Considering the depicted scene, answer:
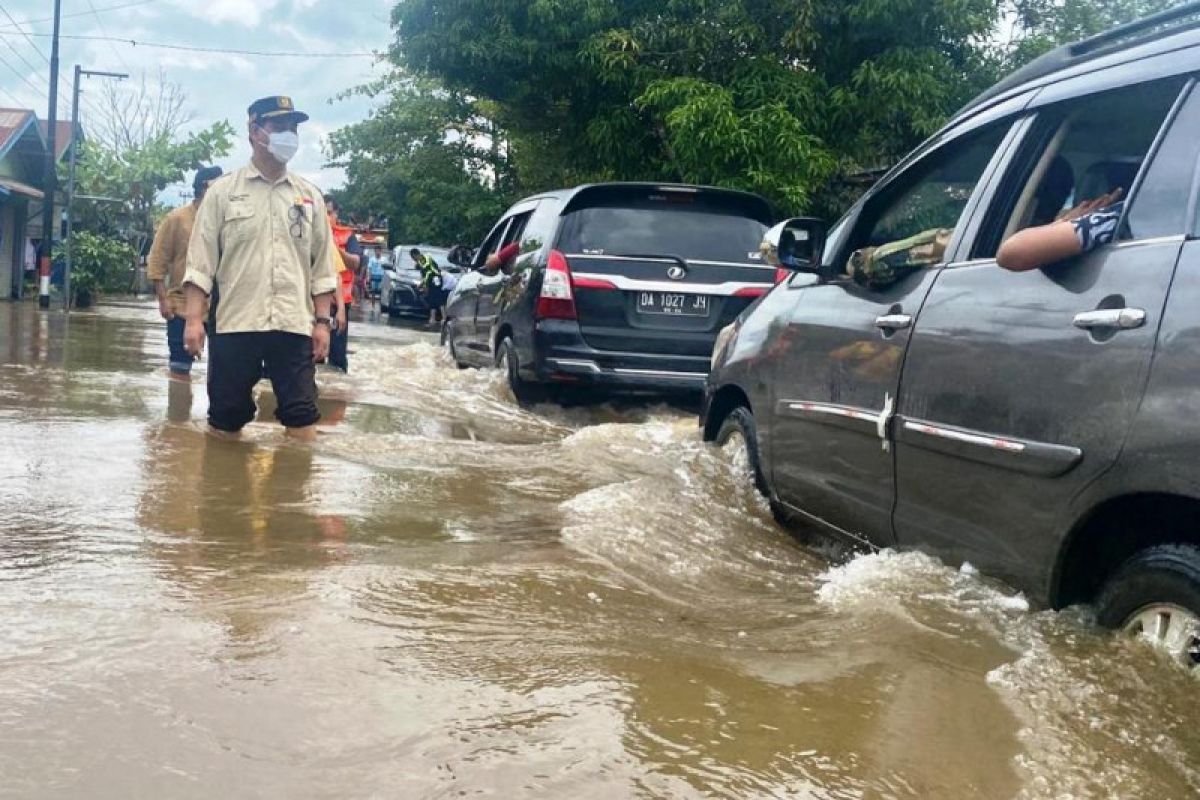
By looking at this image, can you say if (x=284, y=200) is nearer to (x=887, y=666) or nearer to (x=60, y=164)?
(x=887, y=666)

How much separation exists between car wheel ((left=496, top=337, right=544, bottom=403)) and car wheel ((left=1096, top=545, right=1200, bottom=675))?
5464 mm

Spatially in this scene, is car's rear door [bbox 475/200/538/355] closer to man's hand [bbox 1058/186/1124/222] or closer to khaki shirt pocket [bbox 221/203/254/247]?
khaki shirt pocket [bbox 221/203/254/247]

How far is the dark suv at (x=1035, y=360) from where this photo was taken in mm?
2721

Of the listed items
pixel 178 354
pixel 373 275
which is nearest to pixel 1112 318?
pixel 178 354

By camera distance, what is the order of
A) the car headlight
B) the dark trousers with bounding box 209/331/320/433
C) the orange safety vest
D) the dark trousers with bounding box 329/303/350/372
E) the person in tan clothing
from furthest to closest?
the dark trousers with bounding box 329/303/350/372 < the orange safety vest < the person in tan clothing < the dark trousers with bounding box 209/331/320/433 < the car headlight

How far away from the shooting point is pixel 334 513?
475 centimetres

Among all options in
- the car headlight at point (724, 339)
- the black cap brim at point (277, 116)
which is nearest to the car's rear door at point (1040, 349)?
the car headlight at point (724, 339)

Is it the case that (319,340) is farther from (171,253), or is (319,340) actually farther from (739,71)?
(739,71)

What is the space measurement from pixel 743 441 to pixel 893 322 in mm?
1521

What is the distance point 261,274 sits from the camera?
5.83 metres

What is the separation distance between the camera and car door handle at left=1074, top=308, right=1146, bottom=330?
277 cm

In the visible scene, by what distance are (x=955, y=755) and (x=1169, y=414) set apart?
2.74 ft

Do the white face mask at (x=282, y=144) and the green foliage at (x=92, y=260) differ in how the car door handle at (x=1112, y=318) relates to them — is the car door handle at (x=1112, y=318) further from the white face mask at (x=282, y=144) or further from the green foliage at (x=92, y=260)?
the green foliage at (x=92, y=260)

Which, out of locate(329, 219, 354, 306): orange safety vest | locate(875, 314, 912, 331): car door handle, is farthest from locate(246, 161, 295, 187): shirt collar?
locate(329, 219, 354, 306): orange safety vest
